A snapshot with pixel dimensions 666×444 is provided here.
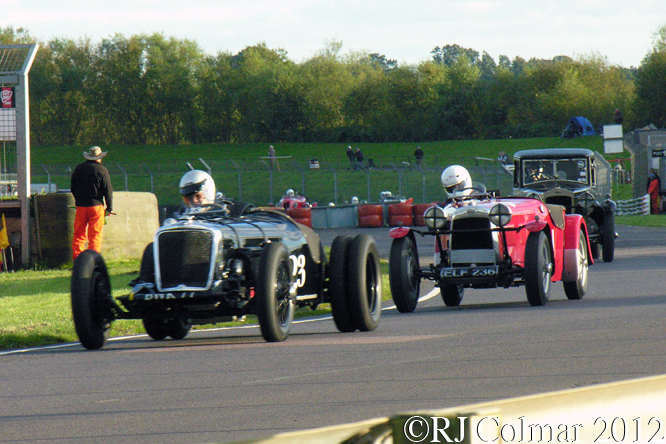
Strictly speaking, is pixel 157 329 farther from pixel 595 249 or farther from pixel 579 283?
pixel 595 249

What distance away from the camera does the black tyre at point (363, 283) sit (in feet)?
28.9

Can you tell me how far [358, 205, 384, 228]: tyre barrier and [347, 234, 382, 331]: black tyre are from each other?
84.7 ft

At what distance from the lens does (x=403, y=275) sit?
1130 cm

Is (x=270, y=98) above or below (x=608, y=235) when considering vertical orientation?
above

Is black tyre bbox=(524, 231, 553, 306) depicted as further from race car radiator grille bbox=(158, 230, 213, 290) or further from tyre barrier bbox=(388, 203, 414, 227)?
tyre barrier bbox=(388, 203, 414, 227)

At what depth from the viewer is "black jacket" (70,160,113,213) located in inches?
552

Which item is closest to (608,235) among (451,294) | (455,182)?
(455,182)

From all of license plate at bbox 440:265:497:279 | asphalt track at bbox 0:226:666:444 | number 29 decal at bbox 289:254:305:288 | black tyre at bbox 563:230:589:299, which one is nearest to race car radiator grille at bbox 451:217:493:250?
license plate at bbox 440:265:497:279

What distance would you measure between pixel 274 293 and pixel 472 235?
441 centimetres

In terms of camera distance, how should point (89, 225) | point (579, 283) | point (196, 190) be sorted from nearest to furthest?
point (196, 190), point (579, 283), point (89, 225)

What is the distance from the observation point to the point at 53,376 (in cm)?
720

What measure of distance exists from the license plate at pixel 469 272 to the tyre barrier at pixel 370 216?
78.1ft

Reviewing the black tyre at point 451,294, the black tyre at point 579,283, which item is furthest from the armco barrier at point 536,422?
the black tyre at point 579,283

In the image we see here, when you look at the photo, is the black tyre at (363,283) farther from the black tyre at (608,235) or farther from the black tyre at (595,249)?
the black tyre at (595,249)
